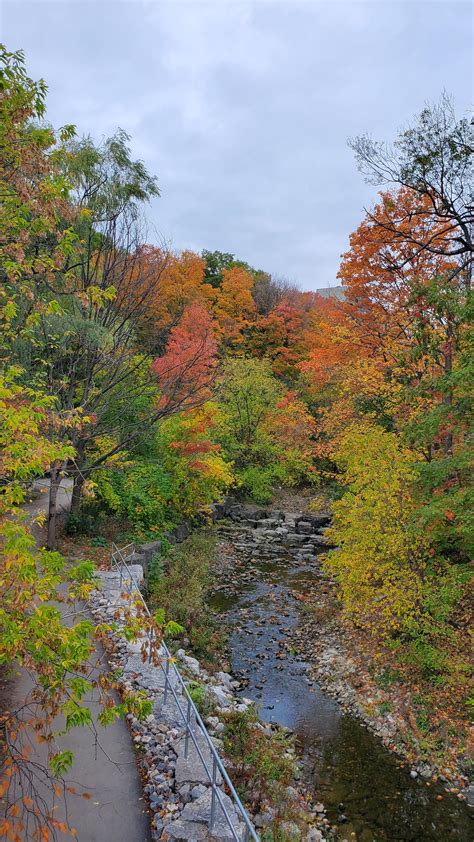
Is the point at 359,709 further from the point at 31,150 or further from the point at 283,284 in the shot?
the point at 283,284

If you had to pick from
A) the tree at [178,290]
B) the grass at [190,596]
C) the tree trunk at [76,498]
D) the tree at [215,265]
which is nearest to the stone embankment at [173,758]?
the grass at [190,596]

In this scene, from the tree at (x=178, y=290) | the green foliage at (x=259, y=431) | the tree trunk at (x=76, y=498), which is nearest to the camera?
the tree trunk at (x=76, y=498)

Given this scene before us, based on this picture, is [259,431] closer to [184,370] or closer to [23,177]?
[184,370]

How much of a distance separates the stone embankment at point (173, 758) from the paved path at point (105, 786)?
16cm

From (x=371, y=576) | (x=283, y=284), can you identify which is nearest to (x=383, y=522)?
(x=371, y=576)

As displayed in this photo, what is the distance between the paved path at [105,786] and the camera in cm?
584

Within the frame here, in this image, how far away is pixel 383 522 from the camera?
39.5 ft

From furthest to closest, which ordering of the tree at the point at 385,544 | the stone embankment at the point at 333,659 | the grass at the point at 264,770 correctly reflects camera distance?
the tree at the point at 385,544
the stone embankment at the point at 333,659
the grass at the point at 264,770

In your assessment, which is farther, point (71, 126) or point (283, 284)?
A: point (283, 284)

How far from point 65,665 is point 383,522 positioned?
30.3 feet

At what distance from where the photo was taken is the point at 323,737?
33.6 ft

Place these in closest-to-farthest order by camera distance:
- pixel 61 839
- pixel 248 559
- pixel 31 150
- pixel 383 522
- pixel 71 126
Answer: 1. pixel 61 839
2. pixel 31 150
3. pixel 71 126
4. pixel 383 522
5. pixel 248 559

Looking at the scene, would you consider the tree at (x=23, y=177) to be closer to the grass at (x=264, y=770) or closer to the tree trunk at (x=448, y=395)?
the grass at (x=264, y=770)

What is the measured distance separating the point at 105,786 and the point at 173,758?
38.2 inches
